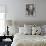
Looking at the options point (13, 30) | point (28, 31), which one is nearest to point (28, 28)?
point (28, 31)

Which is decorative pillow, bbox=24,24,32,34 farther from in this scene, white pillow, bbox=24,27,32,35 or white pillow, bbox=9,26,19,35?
white pillow, bbox=9,26,19,35

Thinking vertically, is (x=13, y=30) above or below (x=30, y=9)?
below

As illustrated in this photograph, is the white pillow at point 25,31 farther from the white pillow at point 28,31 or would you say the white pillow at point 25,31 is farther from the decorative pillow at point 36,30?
the decorative pillow at point 36,30

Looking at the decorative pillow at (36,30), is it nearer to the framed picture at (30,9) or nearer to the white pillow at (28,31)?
the white pillow at (28,31)

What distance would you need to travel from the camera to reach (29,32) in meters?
4.28

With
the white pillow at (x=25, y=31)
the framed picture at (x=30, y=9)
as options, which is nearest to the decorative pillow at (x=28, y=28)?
the white pillow at (x=25, y=31)

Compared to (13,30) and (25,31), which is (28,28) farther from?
(13,30)

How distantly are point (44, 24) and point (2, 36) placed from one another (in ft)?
5.69

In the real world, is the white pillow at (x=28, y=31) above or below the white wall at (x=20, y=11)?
below

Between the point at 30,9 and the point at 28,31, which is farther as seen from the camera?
the point at 30,9

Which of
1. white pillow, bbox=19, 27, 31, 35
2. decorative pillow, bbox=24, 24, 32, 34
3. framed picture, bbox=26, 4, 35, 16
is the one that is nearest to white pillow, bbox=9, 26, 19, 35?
white pillow, bbox=19, 27, 31, 35

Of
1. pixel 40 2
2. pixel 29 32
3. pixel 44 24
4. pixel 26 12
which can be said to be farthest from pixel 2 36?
pixel 40 2

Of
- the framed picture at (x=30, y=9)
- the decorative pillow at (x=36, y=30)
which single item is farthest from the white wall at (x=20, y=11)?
the decorative pillow at (x=36, y=30)

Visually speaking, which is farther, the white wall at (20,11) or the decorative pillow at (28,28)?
the white wall at (20,11)
